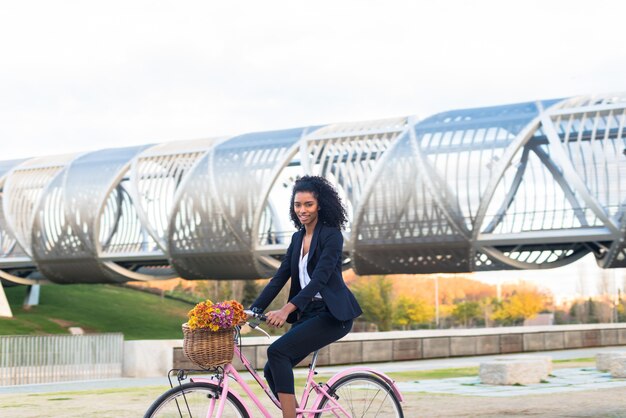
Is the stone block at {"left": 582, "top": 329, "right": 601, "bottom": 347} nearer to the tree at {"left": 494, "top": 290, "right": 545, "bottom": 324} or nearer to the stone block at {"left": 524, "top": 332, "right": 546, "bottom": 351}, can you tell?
the stone block at {"left": 524, "top": 332, "right": 546, "bottom": 351}

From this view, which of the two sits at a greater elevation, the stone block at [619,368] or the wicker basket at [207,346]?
the wicker basket at [207,346]

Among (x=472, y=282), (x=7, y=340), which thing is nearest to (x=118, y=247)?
(x=7, y=340)

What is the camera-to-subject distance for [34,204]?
56.5m

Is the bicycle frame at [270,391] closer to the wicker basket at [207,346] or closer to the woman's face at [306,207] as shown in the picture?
the wicker basket at [207,346]

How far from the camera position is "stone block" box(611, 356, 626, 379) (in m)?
17.5

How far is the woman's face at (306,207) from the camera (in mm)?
6113

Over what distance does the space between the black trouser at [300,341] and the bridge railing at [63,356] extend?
15.9 metres

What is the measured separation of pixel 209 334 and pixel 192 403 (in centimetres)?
45

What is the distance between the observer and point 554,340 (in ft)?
108

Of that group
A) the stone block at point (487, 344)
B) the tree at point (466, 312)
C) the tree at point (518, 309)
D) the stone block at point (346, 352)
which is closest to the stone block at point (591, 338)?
the stone block at point (487, 344)

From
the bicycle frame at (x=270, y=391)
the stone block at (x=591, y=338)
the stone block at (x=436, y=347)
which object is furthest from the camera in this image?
the stone block at (x=591, y=338)

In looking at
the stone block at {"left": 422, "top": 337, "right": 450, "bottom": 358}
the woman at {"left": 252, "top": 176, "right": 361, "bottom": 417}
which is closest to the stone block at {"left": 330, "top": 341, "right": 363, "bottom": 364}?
the stone block at {"left": 422, "top": 337, "right": 450, "bottom": 358}

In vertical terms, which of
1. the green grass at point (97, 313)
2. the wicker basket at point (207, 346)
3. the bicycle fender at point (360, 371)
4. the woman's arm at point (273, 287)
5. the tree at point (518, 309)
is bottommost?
the bicycle fender at point (360, 371)

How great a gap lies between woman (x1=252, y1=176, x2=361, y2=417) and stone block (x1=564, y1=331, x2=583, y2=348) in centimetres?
2910
